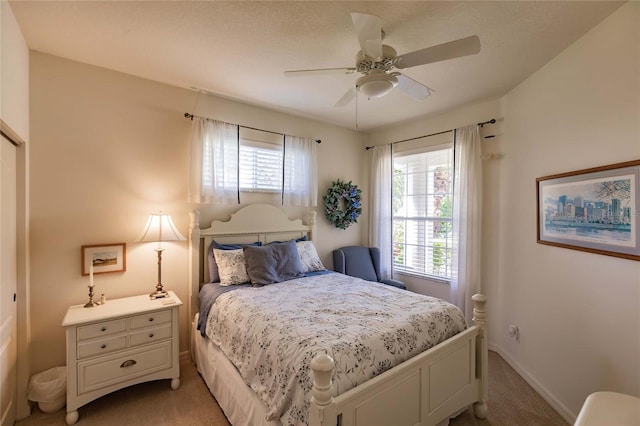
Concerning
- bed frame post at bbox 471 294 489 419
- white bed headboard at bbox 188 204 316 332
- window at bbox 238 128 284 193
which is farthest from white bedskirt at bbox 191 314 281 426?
window at bbox 238 128 284 193

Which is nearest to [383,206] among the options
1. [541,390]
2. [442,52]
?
[541,390]

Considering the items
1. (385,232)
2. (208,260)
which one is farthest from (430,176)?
(208,260)

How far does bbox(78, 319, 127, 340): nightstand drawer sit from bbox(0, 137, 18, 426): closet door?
1.30 feet

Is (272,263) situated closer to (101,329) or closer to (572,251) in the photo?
(101,329)

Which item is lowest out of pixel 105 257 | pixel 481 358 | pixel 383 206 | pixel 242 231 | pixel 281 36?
pixel 481 358

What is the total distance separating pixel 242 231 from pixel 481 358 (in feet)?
8.18

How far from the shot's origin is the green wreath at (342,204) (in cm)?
400

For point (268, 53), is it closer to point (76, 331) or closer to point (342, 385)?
point (342, 385)

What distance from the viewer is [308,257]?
335cm

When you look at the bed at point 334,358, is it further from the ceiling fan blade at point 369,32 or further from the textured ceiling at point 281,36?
the textured ceiling at point 281,36

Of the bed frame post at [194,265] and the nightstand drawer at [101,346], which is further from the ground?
the bed frame post at [194,265]

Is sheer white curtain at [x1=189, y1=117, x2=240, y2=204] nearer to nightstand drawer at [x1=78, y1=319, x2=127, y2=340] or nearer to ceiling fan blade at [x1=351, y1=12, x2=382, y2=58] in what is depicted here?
nightstand drawer at [x1=78, y1=319, x2=127, y2=340]

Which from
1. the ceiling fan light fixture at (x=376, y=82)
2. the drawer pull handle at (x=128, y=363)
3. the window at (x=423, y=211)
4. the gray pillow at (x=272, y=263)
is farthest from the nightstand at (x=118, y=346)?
the window at (x=423, y=211)

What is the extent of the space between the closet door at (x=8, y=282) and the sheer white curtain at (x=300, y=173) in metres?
2.33
